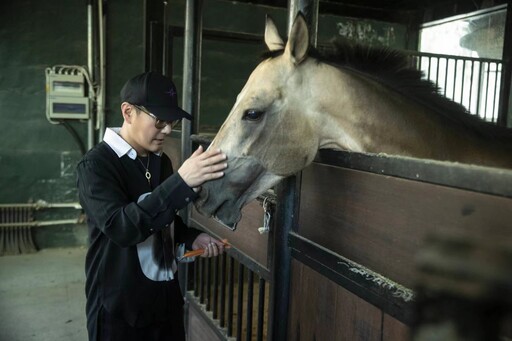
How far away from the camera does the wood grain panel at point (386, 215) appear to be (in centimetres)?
77

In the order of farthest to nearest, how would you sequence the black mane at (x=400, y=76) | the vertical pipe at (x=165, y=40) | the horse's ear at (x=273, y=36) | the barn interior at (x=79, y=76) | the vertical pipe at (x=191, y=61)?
the barn interior at (x=79, y=76) < the vertical pipe at (x=165, y=40) < the vertical pipe at (x=191, y=61) < the horse's ear at (x=273, y=36) < the black mane at (x=400, y=76)

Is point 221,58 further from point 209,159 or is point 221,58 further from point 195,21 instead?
point 209,159

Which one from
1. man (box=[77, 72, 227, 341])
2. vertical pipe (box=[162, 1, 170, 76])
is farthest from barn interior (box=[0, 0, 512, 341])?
man (box=[77, 72, 227, 341])

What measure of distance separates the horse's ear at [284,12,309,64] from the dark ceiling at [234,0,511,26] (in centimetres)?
293

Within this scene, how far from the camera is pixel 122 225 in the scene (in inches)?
49.3

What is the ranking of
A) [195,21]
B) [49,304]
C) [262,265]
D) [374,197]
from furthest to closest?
[49,304] → [195,21] → [262,265] → [374,197]

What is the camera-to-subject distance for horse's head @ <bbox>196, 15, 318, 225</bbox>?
134 centimetres

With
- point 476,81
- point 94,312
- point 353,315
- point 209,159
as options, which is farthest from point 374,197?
point 476,81

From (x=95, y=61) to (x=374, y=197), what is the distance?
4.31m

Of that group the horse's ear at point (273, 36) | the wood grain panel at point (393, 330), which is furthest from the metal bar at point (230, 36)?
the wood grain panel at point (393, 330)

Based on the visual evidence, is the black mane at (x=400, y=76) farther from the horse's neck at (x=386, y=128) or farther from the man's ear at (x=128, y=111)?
the man's ear at (x=128, y=111)

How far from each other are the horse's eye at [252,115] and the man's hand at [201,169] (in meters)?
0.16

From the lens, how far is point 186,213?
267 cm

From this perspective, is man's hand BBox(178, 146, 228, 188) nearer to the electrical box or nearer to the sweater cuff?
the sweater cuff
